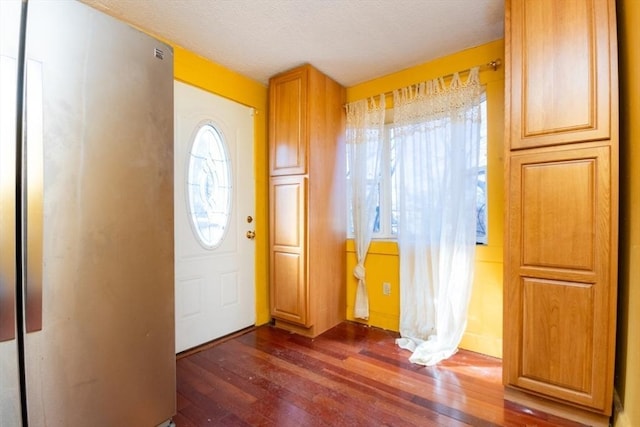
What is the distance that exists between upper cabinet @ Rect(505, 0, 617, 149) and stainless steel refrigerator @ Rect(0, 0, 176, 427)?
6.15 feet

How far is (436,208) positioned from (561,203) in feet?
3.07

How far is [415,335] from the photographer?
254 centimetres

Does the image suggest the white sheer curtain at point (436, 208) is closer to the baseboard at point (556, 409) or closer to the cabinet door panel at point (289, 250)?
the baseboard at point (556, 409)

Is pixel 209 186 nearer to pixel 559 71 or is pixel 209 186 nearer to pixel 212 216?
pixel 212 216

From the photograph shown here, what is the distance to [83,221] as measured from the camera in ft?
3.85

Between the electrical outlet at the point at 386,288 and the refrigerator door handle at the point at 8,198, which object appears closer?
the refrigerator door handle at the point at 8,198

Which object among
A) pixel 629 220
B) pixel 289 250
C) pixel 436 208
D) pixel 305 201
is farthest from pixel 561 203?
pixel 289 250

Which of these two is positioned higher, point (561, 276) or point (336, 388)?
point (561, 276)

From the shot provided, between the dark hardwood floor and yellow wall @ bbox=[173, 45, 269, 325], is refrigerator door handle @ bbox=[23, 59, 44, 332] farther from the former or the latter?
yellow wall @ bbox=[173, 45, 269, 325]

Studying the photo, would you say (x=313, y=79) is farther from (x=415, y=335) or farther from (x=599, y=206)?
(x=415, y=335)

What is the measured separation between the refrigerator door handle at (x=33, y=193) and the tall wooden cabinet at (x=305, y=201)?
5.84 ft

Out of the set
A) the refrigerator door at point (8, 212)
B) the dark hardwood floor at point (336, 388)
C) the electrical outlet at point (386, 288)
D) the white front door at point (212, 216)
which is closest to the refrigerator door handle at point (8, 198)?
the refrigerator door at point (8, 212)

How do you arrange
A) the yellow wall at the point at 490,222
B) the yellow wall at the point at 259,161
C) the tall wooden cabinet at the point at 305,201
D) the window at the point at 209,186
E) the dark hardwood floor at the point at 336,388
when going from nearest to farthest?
the dark hardwood floor at the point at 336,388, the yellow wall at the point at 490,222, the window at the point at 209,186, the tall wooden cabinet at the point at 305,201, the yellow wall at the point at 259,161

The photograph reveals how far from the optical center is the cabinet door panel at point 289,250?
264cm
